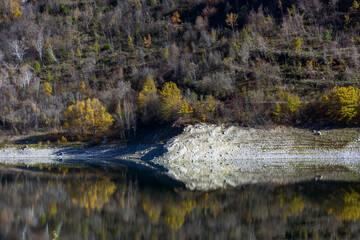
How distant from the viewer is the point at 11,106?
89938 mm

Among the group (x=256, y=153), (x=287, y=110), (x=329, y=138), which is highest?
(x=287, y=110)

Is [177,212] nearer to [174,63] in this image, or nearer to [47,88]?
[174,63]

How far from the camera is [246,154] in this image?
47.4m

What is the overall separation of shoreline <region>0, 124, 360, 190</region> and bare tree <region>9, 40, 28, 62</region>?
7793 cm

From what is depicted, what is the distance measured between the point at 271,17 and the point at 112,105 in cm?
5680

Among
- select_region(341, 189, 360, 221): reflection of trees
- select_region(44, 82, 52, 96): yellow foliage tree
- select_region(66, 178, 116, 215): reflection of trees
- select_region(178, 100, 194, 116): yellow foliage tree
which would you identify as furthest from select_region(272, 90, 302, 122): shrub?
select_region(44, 82, 52, 96): yellow foliage tree

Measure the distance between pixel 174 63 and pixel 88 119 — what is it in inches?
1453

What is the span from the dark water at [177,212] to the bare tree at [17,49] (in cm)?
9673

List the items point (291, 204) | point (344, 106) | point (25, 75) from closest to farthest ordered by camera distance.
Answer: point (291, 204) < point (344, 106) < point (25, 75)

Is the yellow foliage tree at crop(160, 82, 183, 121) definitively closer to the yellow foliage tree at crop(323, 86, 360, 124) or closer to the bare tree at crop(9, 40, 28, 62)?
the yellow foliage tree at crop(323, 86, 360, 124)

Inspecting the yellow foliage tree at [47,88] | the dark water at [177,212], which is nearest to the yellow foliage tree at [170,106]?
the dark water at [177,212]

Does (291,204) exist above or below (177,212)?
below

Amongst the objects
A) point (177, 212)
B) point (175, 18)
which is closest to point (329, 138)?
point (177, 212)

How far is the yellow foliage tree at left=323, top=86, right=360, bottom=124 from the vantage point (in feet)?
156
